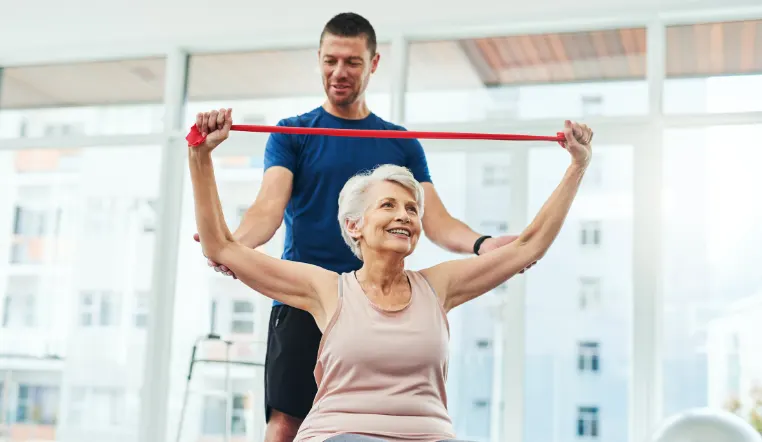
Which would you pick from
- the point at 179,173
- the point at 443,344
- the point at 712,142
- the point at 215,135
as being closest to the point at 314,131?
the point at 215,135

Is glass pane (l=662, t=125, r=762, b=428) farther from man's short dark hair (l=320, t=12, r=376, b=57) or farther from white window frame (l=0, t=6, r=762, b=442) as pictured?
man's short dark hair (l=320, t=12, r=376, b=57)

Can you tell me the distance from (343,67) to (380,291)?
64 cm

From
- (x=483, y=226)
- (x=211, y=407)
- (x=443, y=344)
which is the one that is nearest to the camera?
(x=443, y=344)

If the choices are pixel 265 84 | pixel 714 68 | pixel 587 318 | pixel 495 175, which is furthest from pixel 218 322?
pixel 714 68

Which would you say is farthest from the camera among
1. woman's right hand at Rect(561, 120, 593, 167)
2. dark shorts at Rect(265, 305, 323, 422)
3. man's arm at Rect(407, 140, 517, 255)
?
man's arm at Rect(407, 140, 517, 255)

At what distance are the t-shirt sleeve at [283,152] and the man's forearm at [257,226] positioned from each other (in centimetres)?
14

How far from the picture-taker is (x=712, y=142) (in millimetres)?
4875

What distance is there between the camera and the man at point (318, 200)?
221 centimetres

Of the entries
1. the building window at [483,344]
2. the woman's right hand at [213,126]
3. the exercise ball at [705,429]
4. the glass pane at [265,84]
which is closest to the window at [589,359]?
the building window at [483,344]

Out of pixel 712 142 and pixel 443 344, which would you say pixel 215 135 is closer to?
pixel 443 344

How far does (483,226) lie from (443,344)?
126 inches

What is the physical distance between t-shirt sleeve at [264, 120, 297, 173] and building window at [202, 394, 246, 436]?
3.29 meters

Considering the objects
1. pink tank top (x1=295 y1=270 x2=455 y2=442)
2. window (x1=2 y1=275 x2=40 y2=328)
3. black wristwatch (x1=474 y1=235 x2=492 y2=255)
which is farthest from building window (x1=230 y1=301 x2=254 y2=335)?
pink tank top (x1=295 y1=270 x2=455 y2=442)

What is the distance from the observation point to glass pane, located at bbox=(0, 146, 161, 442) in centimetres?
567
